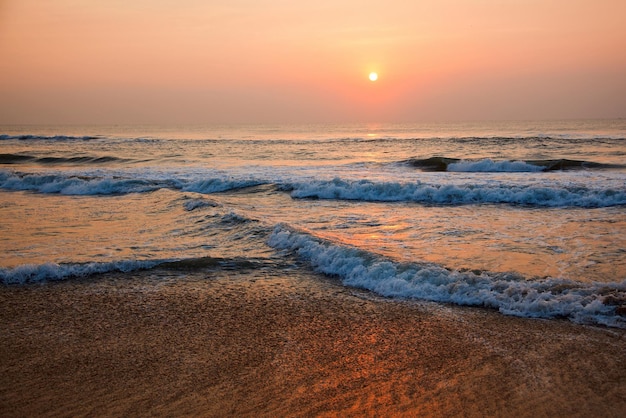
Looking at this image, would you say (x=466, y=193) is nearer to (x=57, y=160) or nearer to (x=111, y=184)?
(x=111, y=184)

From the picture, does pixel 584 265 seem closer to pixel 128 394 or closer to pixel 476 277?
pixel 476 277

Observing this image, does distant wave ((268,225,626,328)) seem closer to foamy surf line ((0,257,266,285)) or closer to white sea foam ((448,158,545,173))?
foamy surf line ((0,257,266,285))

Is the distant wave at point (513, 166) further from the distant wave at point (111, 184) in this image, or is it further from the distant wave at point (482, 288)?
the distant wave at point (482, 288)

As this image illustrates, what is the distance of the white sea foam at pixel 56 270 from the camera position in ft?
24.0

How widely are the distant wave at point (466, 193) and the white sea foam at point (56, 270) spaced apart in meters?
9.03

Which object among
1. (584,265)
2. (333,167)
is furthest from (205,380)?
(333,167)

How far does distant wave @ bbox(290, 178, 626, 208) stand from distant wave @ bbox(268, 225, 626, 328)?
789cm

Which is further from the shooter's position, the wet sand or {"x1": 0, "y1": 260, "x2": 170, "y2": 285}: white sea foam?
{"x1": 0, "y1": 260, "x2": 170, "y2": 285}: white sea foam

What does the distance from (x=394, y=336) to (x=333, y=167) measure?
823 inches

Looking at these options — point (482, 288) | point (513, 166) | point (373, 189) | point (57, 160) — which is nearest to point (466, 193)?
point (373, 189)

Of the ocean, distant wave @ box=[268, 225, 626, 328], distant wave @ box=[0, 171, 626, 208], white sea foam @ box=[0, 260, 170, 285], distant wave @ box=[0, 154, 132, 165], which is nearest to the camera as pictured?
distant wave @ box=[268, 225, 626, 328]

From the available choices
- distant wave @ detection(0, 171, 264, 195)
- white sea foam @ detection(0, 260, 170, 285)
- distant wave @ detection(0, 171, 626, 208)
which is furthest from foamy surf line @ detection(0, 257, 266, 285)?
distant wave @ detection(0, 171, 264, 195)

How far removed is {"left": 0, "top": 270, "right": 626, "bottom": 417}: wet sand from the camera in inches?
152

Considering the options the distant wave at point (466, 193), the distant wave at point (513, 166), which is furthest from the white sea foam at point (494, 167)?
the distant wave at point (466, 193)
